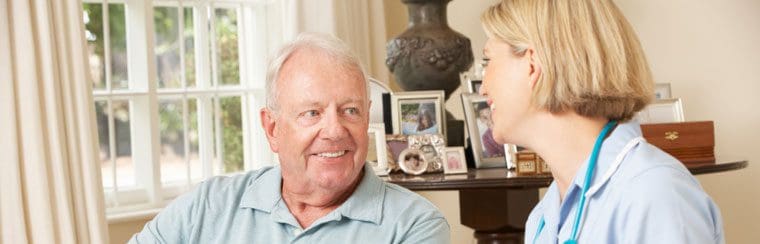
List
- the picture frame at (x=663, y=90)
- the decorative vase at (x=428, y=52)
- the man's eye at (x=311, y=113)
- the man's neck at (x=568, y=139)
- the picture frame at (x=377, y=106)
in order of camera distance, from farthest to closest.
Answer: the picture frame at (x=663, y=90) < the decorative vase at (x=428, y=52) < the picture frame at (x=377, y=106) < the man's eye at (x=311, y=113) < the man's neck at (x=568, y=139)

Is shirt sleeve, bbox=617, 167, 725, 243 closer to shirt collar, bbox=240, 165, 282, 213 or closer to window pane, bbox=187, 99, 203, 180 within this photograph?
shirt collar, bbox=240, 165, 282, 213

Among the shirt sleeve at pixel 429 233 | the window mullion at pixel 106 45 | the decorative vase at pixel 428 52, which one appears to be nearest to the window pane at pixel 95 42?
the window mullion at pixel 106 45

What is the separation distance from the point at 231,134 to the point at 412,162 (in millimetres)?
1518

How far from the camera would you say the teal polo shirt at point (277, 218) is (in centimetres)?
213

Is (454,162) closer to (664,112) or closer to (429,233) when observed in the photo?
(664,112)

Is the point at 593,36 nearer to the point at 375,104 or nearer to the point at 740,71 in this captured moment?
the point at 375,104

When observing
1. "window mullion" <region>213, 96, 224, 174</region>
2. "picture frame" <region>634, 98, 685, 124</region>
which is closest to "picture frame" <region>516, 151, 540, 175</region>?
"picture frame" <region>634, 98, 685, 124</region>

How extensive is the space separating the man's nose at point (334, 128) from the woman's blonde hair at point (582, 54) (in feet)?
1.86

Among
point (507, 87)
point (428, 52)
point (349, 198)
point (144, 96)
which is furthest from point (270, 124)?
point (144, 96)

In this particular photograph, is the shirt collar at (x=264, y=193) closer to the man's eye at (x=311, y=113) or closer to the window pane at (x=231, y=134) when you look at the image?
the man's eye at (x=311, y=113)

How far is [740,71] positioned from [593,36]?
3.19 metres

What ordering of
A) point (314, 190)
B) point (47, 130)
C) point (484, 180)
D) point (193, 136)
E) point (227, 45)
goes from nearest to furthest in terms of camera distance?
point (314, 190) < point (484, 180) < point (47, 130) < point (193, 136) < point (227, 45)

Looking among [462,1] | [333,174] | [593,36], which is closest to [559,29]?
[593,36]

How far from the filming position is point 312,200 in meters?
2.23
